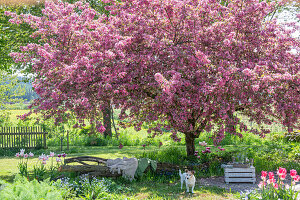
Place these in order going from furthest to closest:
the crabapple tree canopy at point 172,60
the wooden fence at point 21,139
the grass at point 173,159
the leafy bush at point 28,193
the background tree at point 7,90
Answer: the background tree at point 7,90, the wooden fence at point 21,139, the crabapple tree canopy at point 172,60, the grass at point 173,159, the leafy bush at point 28,193

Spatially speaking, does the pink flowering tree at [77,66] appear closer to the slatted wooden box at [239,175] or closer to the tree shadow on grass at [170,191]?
the tree shadow on grass at [170,191]

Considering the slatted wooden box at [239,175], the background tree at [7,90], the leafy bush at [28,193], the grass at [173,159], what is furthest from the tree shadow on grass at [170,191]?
the background tree at [7,90]

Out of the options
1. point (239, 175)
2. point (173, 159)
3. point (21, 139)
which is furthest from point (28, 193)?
point (21, 139)

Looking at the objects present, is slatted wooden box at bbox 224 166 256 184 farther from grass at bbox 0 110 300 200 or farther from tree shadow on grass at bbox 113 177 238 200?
grass at bbox 0 110 300 200

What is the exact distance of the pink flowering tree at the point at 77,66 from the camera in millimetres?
7383

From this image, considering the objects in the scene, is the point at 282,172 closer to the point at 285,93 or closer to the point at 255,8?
the point at 285,93

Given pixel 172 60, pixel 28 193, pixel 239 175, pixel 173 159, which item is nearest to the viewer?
pixel 28 193

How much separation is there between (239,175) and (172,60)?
3.75 meters

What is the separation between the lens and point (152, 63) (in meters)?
8.13

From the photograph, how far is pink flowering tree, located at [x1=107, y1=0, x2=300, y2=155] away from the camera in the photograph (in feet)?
25.4

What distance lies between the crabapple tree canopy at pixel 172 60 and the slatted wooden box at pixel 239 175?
971 mm

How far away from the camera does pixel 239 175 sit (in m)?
8.38

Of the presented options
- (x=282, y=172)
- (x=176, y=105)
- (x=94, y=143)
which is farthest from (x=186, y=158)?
(x=94, y=143)

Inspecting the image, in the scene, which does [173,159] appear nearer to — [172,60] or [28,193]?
[172,60]
